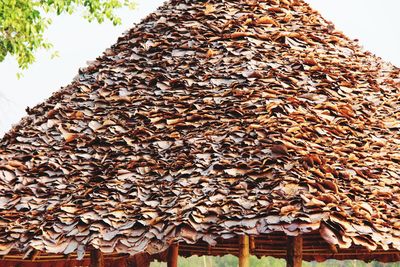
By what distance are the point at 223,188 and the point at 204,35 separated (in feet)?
8.61

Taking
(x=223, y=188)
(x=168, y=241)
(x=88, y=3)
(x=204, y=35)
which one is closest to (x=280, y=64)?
(x=204, y=35)

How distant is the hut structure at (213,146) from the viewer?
6812 millimetres

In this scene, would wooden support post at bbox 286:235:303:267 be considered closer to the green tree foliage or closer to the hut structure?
the hut structure

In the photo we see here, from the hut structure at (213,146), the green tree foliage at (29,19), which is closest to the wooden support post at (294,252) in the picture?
the hut structure at (213,146)

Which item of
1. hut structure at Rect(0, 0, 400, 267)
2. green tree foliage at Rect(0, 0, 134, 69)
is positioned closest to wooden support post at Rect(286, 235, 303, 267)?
hut structure at Rect(0, 0, 400, 267)

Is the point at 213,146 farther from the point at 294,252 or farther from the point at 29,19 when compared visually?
the point at 29,19

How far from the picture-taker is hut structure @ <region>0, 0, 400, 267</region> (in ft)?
22.4

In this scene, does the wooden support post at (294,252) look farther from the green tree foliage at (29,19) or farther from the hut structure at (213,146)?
the green tree foliage at (29,19)

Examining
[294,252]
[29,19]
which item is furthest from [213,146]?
[29,19]

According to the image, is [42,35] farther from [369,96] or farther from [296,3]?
[369,96]

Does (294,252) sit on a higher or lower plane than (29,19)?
lower

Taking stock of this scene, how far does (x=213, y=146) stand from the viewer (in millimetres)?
7609

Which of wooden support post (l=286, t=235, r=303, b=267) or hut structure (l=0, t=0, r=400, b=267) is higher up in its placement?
hut structure (l=0, t=0, r=400, b=267)

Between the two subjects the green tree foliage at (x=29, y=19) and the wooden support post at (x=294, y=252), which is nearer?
the wooden support post at (x=294, y=252)
